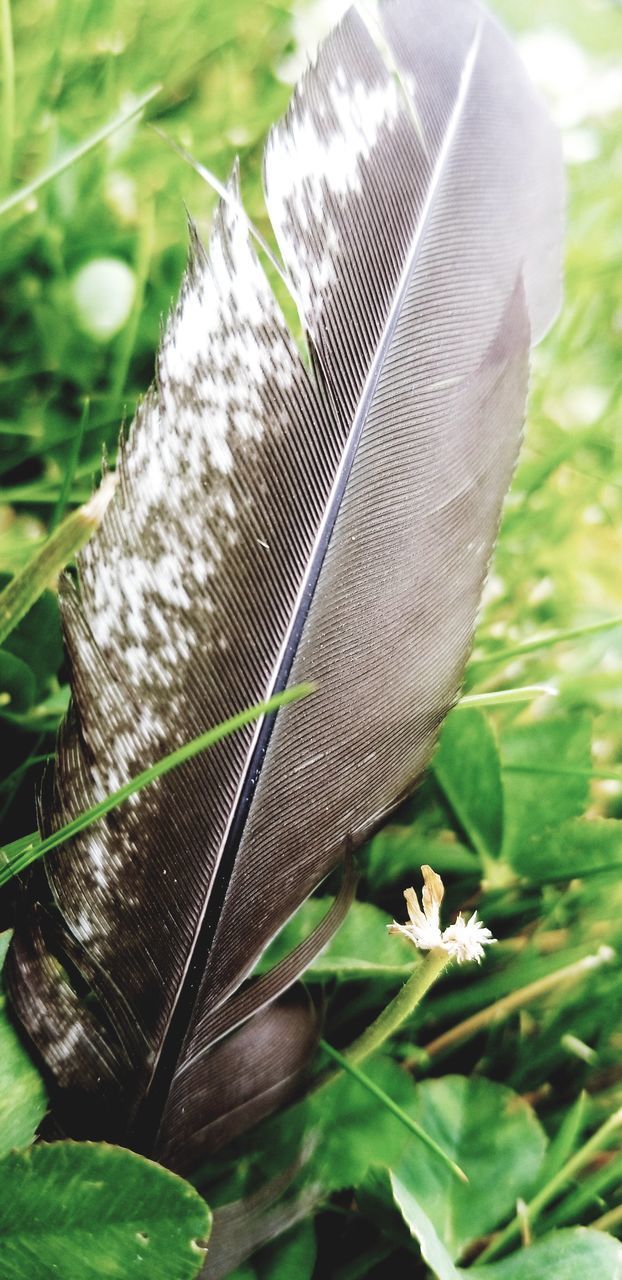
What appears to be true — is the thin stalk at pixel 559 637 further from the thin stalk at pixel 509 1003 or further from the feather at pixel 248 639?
the thin stalk at pixel 509 1003

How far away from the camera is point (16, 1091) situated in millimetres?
527

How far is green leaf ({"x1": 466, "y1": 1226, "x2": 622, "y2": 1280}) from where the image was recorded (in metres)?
0.56

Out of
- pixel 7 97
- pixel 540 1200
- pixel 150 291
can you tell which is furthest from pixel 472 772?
pixel 7 97

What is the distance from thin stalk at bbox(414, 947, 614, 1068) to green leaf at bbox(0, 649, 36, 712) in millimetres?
422

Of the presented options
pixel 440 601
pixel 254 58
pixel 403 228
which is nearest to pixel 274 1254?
pixel 440 601

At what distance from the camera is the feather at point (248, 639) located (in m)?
0.53

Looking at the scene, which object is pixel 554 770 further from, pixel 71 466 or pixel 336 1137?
pixel 71 466

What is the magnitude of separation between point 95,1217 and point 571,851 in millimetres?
452

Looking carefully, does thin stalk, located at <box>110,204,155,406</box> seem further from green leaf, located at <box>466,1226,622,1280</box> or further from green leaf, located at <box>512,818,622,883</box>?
green leaf, located at <box>466,1226,622,1280</box>

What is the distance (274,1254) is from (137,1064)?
0.57ft

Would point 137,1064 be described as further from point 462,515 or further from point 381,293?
point 381,293

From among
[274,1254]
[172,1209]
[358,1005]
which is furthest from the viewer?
[358,1005]

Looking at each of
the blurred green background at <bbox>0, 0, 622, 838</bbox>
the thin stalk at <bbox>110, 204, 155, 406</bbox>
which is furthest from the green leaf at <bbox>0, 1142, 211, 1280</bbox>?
the thin stalk at <bbox>110, 204, 155, 406</bbox>

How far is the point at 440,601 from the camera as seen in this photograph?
592mm
